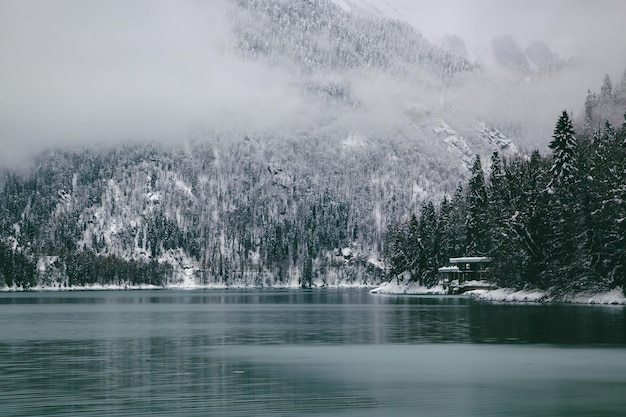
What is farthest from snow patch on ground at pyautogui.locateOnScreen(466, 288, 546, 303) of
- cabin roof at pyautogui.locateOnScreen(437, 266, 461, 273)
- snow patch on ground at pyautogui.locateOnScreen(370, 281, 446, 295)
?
snow patch on ground at pyautogui.locateOnScreen(370, 281, 446, 295)

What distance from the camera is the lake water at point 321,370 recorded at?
30.8 meters

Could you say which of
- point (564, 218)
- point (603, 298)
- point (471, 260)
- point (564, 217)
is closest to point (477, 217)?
point (471, 260)

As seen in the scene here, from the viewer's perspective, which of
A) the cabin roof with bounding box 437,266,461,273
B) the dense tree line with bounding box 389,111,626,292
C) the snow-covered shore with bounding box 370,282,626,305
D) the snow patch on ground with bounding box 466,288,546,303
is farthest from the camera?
the cabin roof with bounding box 437,266,461,273

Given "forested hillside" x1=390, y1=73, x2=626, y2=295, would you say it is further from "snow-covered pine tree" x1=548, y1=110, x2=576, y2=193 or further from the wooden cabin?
the wooden cabin

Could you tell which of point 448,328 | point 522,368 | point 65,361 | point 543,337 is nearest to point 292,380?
point 522,368

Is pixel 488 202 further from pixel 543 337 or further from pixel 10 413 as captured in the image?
pixel 10 413

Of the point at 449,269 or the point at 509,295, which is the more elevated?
the point at 449,269

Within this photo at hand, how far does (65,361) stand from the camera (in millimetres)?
46031

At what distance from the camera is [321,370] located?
41469 mm

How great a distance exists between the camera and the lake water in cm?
3077

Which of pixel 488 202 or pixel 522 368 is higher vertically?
pixel 488 202

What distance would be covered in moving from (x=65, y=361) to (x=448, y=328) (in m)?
34.3

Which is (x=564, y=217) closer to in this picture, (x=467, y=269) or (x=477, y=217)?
(x=477, y=217)

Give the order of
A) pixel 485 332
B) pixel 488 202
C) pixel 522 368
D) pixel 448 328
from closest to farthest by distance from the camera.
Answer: pixel 522 368
pixel 485 332
pixel 448 328
pixel 488 202
